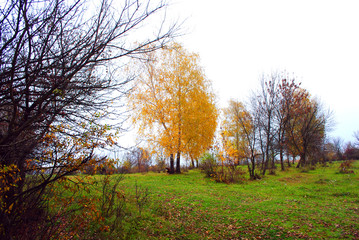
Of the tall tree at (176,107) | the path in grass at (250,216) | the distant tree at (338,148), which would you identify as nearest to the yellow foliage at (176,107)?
the tall tree at (176,107)

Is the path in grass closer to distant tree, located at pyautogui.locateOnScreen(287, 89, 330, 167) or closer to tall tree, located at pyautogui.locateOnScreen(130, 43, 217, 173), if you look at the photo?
tall tree, located at pyautogui.locateOnScreen(130, 43, 217, 173)

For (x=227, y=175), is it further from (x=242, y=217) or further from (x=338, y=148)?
(x=338, y=148)

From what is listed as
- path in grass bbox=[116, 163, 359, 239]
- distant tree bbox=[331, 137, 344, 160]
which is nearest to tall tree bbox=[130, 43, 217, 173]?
path in grass bbox=[116, 163, 359, 239]

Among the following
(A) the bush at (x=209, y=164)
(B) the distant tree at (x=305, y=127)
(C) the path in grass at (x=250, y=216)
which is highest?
(B) the distant tree at (x=305, y=127)

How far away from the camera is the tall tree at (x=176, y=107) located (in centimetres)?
1432

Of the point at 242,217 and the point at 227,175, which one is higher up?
the point at 227,175

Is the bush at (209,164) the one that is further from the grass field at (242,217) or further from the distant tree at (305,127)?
the distant tree at (305,127)

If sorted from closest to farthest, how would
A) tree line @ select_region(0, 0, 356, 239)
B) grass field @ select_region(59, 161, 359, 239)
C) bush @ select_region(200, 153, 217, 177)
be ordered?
1. tree line @ select_region(0, 0, 356, 239)
2. grass field @ select_region(59, 161, 359, 239)
3. bush @ select_region(200, 153, 217, 177)

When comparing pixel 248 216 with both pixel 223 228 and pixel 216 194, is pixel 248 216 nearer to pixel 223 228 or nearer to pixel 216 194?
pixel 223 228

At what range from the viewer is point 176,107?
1462 cm

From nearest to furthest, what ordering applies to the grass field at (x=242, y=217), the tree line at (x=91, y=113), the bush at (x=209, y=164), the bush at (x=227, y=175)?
the tree line at (x=91, y=113)
the grass field at (x=242, y=217)
the bush at (x=227, y=175)
the bush at (x=209, y=164)

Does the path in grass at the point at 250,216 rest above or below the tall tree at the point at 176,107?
below

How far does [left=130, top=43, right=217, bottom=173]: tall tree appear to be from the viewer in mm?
14320

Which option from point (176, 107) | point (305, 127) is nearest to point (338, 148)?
point (305, 127)
